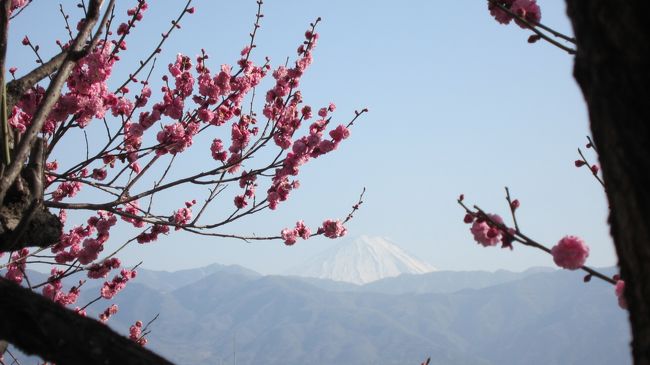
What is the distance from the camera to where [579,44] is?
1479 millimetres

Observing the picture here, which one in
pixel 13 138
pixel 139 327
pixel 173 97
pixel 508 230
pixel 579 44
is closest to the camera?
pixel 579 44

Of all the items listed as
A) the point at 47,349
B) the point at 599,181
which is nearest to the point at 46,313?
the point at 47,349

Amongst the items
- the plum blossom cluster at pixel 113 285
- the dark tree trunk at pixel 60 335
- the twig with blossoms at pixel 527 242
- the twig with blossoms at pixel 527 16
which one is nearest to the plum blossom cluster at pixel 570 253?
the twig with blossoms at pixel 527 242

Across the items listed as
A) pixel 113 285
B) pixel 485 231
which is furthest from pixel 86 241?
pixel 485 231

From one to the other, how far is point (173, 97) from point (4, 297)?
5240 mm

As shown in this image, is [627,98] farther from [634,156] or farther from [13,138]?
[13,138]

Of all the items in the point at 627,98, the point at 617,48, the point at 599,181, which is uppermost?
the point at 599,181

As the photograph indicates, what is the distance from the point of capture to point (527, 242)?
272cm

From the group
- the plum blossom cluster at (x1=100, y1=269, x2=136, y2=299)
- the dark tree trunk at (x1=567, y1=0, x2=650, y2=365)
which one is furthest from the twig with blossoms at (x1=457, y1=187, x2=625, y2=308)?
the plum blossom cluster at (x1=100, y1=269, x2=136, y2=299)

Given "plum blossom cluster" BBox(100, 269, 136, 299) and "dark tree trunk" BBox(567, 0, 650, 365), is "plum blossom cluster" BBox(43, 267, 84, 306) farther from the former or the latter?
"dark tree trunk" BBox(567, 0, 650, 365)

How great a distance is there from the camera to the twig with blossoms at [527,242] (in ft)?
9.11

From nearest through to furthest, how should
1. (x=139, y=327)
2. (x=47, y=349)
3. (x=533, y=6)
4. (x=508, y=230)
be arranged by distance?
(x=47, y=349) < (x=508, y=230) < (x=533, y=6) < (x=139, y=327)

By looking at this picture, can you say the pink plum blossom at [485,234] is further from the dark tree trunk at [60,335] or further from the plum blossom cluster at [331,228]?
the plum blossom cluster at [331,228]

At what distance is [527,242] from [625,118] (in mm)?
1489
